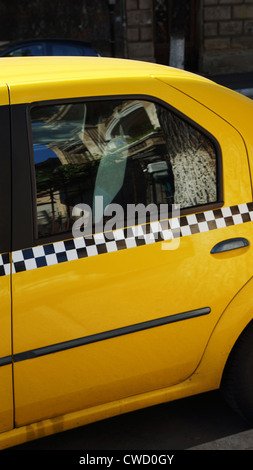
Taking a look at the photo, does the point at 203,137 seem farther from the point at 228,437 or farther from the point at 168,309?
the point at 228,437

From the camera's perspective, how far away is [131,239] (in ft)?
7.32

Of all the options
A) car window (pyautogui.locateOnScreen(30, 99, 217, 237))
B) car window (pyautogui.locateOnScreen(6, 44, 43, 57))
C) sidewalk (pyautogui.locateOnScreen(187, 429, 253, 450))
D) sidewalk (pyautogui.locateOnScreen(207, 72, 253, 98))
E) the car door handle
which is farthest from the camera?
sidewalk (pyautogui.locateOnScreen(207, 72, 253, 98))

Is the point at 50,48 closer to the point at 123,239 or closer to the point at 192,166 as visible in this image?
the point at 192,166

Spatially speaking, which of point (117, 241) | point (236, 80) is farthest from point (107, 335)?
point (236, 80)

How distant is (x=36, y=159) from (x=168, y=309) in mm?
735

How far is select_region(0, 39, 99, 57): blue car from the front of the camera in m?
11.1

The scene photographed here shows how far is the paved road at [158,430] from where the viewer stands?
257cm

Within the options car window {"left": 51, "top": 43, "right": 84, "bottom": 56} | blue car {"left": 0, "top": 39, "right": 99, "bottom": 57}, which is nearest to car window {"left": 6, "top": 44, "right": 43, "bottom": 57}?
blue car {"left": 0, "top": 39, "right": 99, "bottom": 57}

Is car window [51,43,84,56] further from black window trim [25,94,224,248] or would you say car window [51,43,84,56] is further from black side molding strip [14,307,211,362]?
black side molding strip [14,307,211,362]

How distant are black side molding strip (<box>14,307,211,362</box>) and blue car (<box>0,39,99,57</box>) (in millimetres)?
9521

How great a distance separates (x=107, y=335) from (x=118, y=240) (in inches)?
13.6

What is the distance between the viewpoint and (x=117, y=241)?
221cm

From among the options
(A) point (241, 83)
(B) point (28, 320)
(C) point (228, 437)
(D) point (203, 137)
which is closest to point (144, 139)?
(D) point (203, 137)

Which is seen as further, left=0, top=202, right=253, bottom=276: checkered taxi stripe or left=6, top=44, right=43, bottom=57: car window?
left=6, top=44, right=43, bottom=57: car window
